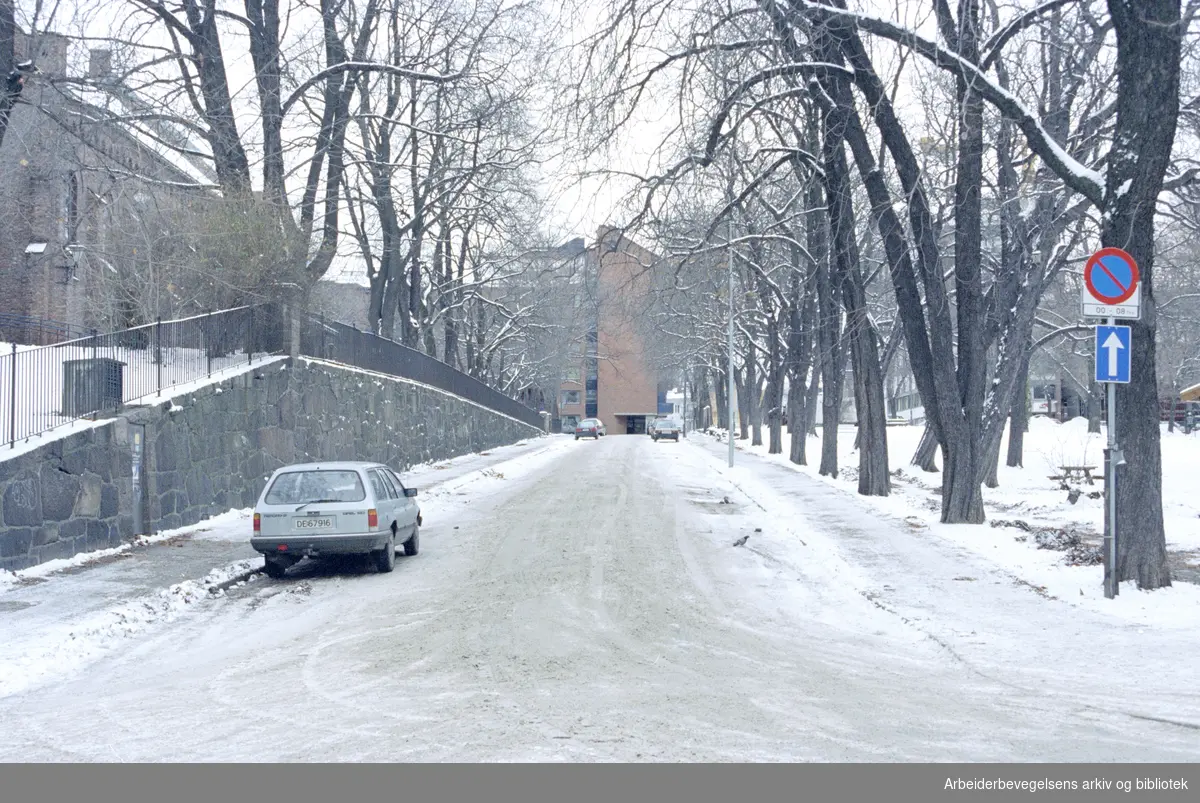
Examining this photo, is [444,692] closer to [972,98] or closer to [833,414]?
[972,98]

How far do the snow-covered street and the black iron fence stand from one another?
2685 mm

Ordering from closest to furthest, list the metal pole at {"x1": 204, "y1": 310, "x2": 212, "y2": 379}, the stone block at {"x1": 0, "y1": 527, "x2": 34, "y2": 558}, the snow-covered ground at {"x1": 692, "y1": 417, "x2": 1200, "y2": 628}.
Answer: the snow-covered ground at {"x1": 692, "y1": 417, "x2": 1200, "y2": 628}, the stone block at {"x1": 0, "y1": 527, "x2": 34, "y2": 558}, the metal pole at {"x1": 204, "y1": 310, "x2": 212, "y2": 379}

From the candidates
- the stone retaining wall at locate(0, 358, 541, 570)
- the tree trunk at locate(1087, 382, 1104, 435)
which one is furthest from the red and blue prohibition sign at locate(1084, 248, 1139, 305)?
the tree trunk at locate(1087, 382, 1104, 435)

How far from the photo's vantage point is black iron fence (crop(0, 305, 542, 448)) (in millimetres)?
14039

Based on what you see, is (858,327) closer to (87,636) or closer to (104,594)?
(104,594)

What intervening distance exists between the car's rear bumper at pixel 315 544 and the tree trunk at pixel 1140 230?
837cm

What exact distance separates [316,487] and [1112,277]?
925 centimetres

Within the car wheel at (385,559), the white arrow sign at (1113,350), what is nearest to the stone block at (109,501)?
the car wheel at (385,559)

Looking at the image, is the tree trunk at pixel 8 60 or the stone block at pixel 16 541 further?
the tree trunk at pixel 8 60

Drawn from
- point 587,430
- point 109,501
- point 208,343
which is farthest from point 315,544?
point 587,430

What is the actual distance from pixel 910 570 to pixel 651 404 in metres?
110

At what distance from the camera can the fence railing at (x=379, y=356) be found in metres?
24.7

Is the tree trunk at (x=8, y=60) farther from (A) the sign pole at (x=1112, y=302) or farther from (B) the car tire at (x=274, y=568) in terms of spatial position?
(A) the sign pole at (x=1112, y=302)

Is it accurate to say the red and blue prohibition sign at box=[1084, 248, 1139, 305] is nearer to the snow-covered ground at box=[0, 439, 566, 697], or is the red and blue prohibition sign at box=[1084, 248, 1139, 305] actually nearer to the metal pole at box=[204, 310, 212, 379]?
the snow-covered ground at box=[0, 439, 566, 697]
